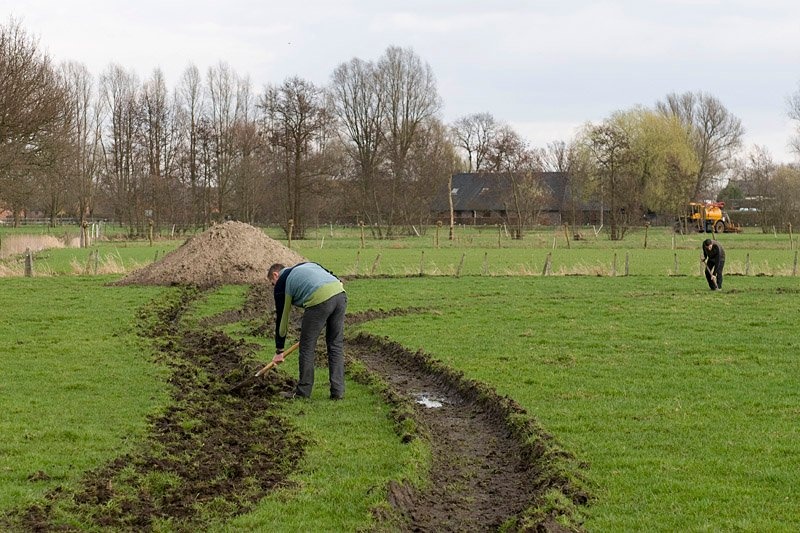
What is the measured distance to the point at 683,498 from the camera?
791cm

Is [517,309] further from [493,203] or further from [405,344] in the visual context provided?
[493,203]

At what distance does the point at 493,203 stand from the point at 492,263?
60299mm

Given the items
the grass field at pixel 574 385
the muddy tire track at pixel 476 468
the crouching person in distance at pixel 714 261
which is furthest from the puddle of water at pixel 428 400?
the crouching person in distance at pixel 714 261

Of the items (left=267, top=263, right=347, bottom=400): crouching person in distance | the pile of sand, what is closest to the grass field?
(left=267, top=263, right=347, bottom=400): crouching person in distance

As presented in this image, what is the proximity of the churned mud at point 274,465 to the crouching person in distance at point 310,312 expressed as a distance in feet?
2.38

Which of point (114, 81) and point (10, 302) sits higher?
point (114, 81)

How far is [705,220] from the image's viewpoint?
82125 millimetres

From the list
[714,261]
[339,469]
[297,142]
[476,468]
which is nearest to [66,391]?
[339,469]

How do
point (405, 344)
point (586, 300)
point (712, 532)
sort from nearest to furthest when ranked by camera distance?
point (712, 532) < point (405, 344) < point (586, 300)

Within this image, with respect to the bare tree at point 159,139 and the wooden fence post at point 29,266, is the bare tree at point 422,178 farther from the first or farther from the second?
the wooden fence post at point 29,266

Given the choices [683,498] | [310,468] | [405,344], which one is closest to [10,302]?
[405,344]

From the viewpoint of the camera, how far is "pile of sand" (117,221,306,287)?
29.9 m

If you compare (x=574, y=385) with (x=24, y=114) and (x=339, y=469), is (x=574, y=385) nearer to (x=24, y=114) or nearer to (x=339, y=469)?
(x=339, y=469)

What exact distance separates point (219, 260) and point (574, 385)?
20.0 m
